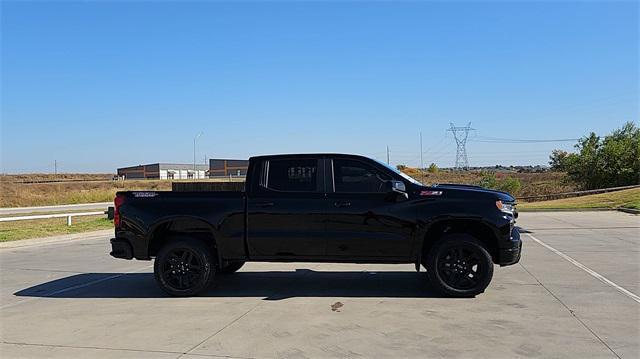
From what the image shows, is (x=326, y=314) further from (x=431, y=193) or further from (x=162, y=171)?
(x=162, y=171)

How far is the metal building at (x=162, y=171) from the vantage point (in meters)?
95.4

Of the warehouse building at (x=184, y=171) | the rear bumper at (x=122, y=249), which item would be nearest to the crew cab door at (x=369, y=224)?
the rear bumper at (x=122, y=249)

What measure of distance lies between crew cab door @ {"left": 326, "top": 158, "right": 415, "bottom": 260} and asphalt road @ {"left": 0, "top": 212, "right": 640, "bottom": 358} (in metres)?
0.68

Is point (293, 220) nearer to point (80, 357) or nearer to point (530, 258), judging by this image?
point (80, 357)

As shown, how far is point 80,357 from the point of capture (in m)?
5.38

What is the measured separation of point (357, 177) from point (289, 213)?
109 cm

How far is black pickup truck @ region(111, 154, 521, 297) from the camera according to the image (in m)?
7.65

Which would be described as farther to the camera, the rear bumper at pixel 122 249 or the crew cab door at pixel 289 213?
the rear bumper at pixel 122 249

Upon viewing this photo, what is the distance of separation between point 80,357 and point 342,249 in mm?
3636

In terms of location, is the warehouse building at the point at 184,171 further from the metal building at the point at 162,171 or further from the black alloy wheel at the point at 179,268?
the black alloy wheel at the point at 179,268

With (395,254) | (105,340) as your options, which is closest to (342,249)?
(395,254)

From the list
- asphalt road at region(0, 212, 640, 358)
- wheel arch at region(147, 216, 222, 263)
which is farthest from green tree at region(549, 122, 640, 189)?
wheel arch at region(147, 216, 222, 263)

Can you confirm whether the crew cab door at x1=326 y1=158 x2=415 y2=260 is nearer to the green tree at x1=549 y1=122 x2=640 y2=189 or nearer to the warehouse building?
the green tree at x1=549 y1=122 x2=640 y2=189

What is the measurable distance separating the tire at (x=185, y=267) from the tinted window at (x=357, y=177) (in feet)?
7.14
